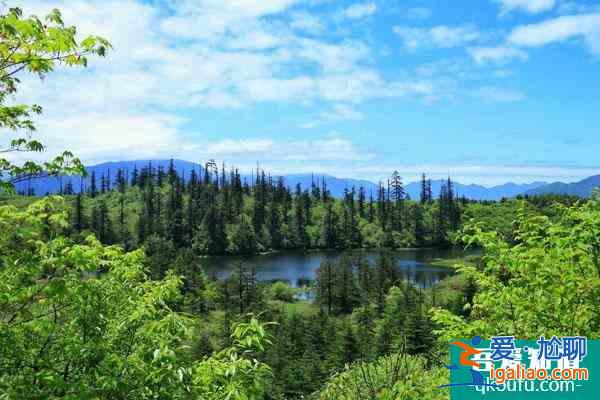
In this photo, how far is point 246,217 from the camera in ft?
546

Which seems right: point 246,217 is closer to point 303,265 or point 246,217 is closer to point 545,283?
point 303,265

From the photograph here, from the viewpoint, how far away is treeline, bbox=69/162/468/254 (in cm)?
15562

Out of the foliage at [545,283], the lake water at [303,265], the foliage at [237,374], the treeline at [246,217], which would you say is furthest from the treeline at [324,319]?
the treeline at [246,217]

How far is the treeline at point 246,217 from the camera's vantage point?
511ft

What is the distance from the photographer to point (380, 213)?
190 meters

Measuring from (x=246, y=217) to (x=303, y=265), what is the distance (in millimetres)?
42836

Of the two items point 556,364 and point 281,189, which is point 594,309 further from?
point 281,189

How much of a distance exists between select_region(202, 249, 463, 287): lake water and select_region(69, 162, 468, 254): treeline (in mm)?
9849

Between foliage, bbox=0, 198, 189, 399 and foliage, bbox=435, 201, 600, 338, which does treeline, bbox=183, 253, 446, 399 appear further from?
foliage, bbox=435, 201, 600, 338

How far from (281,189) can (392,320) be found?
139 m

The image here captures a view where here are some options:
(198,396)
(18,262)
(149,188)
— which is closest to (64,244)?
(18,262)

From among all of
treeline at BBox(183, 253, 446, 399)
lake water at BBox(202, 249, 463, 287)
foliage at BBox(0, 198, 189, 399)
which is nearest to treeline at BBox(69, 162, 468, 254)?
lake water at BBox(202, 249, 463, 287)

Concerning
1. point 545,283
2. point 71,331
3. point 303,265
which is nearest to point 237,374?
point 71,331

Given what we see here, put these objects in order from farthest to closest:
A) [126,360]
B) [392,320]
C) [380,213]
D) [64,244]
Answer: [380,213] < [392,320] < [64,244] < [126,360]
